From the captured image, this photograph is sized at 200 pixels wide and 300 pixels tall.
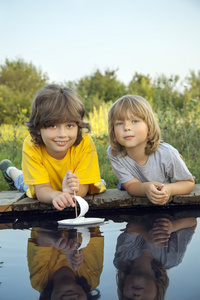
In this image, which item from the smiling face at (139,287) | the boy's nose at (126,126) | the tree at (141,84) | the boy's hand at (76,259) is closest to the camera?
the smiling face at (139,287)

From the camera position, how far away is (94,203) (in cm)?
287

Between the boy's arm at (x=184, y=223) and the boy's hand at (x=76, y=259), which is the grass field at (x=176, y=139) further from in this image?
the boy's hand at (x=76, y=259)

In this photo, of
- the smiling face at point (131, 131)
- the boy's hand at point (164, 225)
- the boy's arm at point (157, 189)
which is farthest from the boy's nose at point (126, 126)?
the boy's hand at point (164, 225)

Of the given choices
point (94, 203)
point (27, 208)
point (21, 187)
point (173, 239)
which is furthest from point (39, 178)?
point (173, 239)

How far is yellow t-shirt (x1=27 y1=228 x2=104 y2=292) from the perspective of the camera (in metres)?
1.49

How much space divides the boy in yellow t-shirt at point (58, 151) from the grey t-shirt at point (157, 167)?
0.22 metres

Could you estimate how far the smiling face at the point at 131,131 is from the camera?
271 centimetres

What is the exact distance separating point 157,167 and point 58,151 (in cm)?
83

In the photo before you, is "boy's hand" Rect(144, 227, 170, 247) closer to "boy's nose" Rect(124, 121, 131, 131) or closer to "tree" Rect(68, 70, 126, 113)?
"boy's nose" Rect(124, 121, 131, 131)

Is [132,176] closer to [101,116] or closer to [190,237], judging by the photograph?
[190,237]

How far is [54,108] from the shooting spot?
2.61 meters

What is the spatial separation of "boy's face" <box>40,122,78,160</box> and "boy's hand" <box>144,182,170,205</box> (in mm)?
686

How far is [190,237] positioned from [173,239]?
0.11 meters

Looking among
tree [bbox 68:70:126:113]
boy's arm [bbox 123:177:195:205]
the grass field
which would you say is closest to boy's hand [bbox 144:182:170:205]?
boy's arm [bbox 123:177:195:205]
